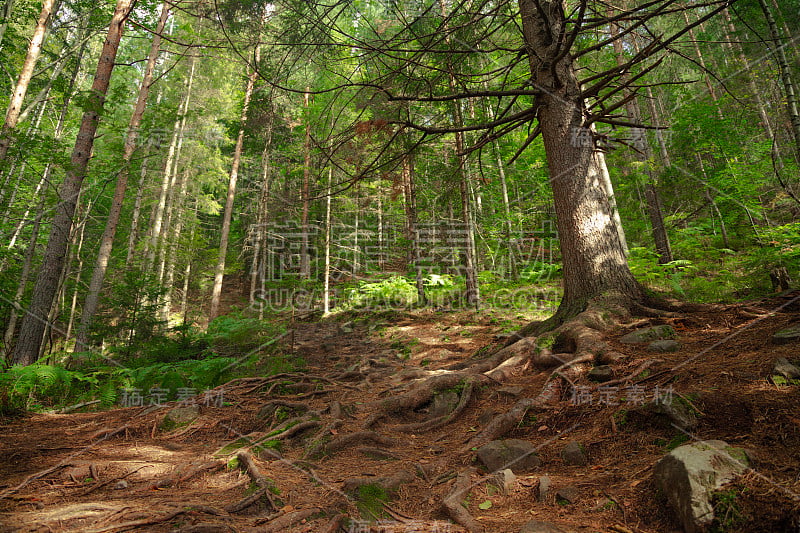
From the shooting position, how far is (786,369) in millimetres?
2590

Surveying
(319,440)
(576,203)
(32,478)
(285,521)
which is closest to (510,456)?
(285,521)

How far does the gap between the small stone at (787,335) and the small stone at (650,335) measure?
34.3 inches

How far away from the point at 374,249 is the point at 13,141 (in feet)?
58.7

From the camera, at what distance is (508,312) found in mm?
9977

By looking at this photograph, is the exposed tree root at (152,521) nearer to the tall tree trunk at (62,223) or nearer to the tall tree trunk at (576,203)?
the tall tree trunk at (576,203)

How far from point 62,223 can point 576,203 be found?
9924 millimetres

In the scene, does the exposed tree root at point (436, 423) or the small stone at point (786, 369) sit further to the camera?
the exposed tree root at point (436, 423)

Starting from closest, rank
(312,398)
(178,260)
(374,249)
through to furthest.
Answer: (312,398)
(178,260)
(374,249)

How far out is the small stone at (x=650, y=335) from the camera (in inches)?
154

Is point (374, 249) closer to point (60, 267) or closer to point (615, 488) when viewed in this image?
point (60, 267)

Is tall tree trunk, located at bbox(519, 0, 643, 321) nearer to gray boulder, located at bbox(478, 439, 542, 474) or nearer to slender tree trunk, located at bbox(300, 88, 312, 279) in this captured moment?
gray boulder, located at bbox(478, 439, 542, 474)

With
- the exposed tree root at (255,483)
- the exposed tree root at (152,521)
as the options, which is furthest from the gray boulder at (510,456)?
the exposed tree root at (152,521)

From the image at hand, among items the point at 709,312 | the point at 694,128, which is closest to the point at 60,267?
the point at 709,312

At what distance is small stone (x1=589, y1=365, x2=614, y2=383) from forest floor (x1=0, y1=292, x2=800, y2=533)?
3.3 inches
